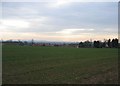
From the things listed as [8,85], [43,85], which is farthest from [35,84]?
[8,85]

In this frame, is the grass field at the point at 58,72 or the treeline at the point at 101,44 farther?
the treeline at the point at 101,44

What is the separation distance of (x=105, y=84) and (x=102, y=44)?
145194 mm

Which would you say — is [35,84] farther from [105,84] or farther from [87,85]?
[105,84]

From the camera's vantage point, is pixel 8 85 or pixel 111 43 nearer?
pixel 8 85

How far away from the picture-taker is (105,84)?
42.0ft

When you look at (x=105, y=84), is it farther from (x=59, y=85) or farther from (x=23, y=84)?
(x=23, y=84)

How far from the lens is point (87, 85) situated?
40.1ft

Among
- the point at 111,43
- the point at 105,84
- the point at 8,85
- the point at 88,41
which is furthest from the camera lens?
the point at 88,41

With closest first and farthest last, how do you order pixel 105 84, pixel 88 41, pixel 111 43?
pixel 105 84 < pixel 111 43 < pixel 88 41

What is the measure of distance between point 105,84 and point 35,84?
11.3 feet

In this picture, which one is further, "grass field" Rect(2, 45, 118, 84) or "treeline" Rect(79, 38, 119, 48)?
"treeline" Rect(79, 38, 119, 48)

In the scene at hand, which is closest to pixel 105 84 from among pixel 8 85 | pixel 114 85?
pixel 114 85

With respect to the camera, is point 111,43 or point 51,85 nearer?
point 51,85

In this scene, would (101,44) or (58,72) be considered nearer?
(58,72)
